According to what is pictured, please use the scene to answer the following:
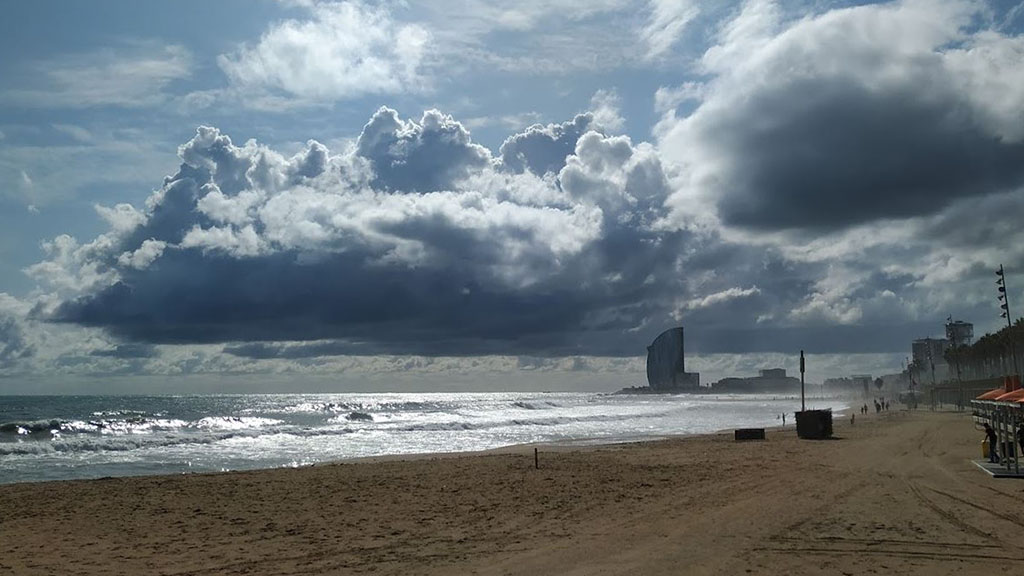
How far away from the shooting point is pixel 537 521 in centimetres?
1534

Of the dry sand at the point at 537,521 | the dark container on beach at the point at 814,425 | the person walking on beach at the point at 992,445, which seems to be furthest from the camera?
the dark container on beach at the point at 814,425

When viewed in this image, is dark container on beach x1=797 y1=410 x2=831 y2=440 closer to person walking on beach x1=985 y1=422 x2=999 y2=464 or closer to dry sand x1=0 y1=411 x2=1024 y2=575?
dry sand x1=0 y1=411 x2=1024 y2=575

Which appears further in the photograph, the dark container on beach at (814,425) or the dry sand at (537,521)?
the dark container on beach at (814,425)

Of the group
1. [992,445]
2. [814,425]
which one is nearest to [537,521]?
[992,445]

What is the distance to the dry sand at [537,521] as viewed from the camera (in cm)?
1171

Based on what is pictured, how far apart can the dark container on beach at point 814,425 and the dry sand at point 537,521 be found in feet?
43.3

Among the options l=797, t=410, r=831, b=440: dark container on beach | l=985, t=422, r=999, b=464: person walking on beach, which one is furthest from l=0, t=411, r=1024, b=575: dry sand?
l=797, t=410, r=831, b=440: dark container on beach

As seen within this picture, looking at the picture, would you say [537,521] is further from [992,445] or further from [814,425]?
[814,425]

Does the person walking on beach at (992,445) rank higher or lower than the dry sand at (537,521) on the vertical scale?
higher

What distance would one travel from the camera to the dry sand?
11711mm

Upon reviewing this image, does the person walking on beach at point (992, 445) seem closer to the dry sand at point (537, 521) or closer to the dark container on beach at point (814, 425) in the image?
the dry sand at point (537, 521)

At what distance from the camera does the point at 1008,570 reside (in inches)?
421

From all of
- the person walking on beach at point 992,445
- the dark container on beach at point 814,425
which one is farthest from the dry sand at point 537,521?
the dark container on beach at point 814,425

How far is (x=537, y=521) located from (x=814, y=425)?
27778 millimetres
